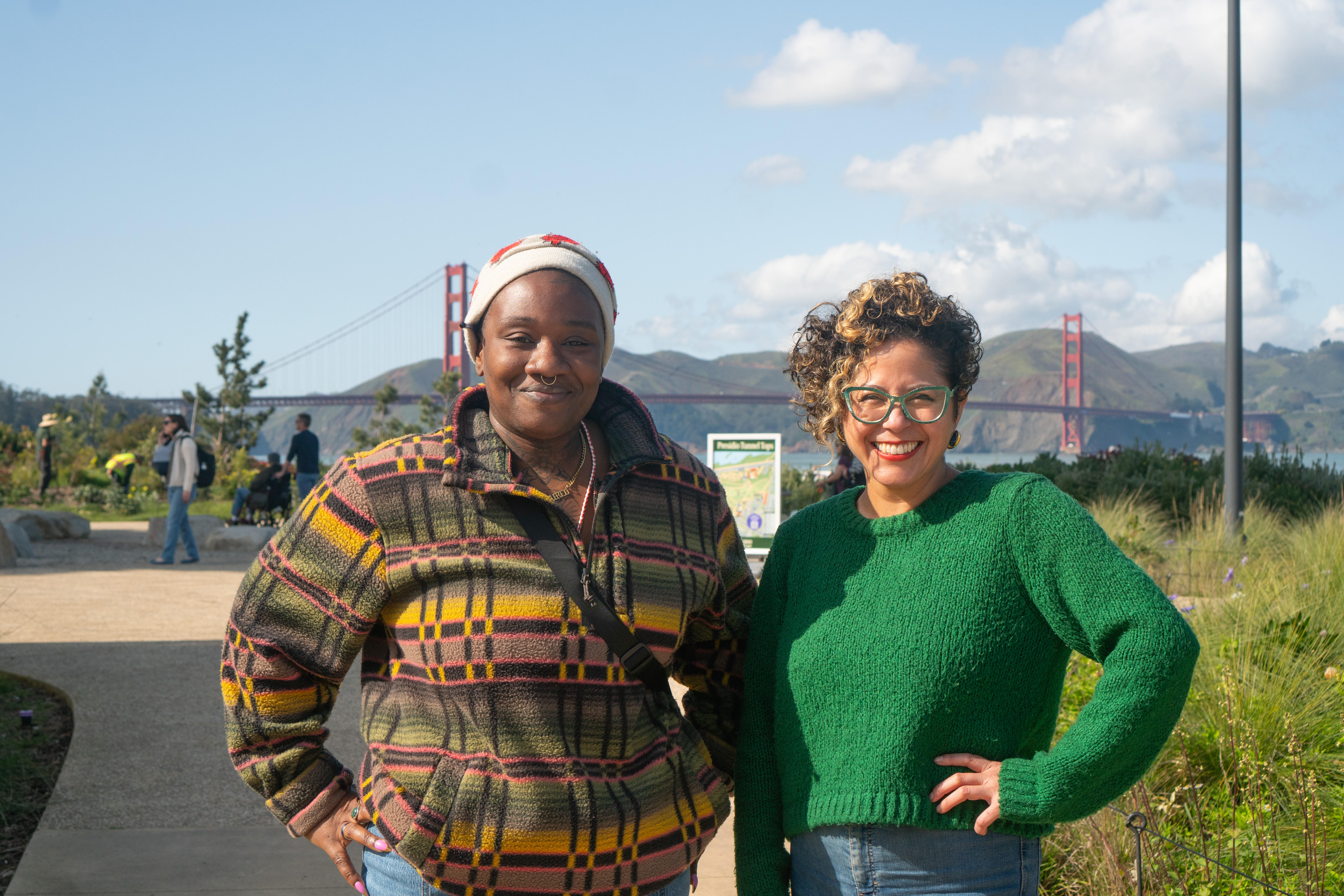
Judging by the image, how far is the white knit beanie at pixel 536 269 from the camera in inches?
69.4

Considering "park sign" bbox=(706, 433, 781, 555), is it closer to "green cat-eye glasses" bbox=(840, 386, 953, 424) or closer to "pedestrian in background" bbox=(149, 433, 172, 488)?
"green cat-eye glasses" bbox=(840, 386, 953, 424)

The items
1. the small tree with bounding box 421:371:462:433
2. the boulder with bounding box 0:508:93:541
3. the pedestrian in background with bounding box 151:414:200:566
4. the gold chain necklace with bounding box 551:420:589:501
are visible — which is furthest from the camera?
the small tree with bounding box 421:371:462:433

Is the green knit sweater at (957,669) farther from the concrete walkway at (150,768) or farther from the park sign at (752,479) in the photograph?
the park sign at (752,479)

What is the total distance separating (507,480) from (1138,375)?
148 metres

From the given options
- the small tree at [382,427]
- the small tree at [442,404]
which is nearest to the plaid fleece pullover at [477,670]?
the small tree at [382,427]

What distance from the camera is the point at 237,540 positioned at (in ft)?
42.0

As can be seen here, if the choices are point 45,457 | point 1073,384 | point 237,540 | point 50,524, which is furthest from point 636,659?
point 1073,384

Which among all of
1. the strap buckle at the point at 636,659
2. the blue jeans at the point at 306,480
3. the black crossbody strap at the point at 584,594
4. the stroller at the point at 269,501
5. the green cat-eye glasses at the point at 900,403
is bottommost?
the stroller at the point at 269,501

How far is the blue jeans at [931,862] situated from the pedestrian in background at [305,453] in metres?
12.9

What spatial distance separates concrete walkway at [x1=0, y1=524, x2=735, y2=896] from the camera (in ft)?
11.4

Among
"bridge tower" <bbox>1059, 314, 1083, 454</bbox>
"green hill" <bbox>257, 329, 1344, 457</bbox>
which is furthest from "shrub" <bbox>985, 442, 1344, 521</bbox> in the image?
"bridge tower" <bbox>1059, 314, 1083, 454</bbox>

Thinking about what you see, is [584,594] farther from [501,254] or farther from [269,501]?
[269,501]

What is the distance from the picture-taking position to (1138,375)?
138 m

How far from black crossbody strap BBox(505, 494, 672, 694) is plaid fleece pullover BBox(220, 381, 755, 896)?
1cm
